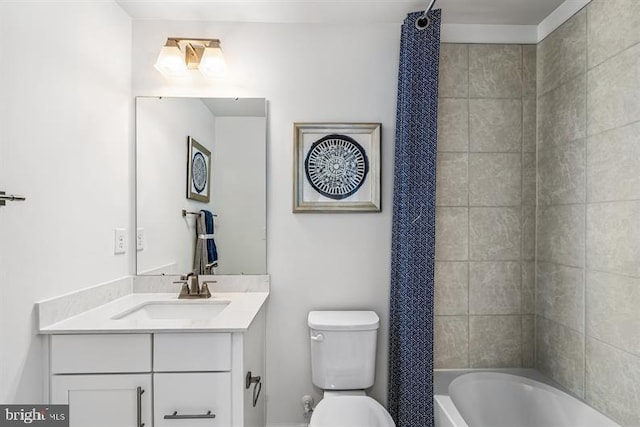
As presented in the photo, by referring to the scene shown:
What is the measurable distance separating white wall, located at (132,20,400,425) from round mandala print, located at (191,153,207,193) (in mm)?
352

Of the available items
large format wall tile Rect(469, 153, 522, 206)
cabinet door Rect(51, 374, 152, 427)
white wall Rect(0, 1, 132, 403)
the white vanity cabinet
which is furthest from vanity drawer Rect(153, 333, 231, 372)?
large format wall tile Rect(469, 153, 522, 206)

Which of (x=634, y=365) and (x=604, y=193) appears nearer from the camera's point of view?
(x=634, y=365)

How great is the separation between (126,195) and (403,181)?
4.83ft

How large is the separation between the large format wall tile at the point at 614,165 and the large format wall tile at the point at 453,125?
0.59m

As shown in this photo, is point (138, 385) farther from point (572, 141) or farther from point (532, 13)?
point (532, 13)

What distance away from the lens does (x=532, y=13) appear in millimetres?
1968

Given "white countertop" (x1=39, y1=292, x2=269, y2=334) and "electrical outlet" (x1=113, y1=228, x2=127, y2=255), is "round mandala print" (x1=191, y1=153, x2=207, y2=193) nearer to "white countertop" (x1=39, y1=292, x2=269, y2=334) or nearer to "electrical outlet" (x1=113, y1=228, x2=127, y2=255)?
"electrical outlet" (x1=113, y1=228, x2=127, y2=255)

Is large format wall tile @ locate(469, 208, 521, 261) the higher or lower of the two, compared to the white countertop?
higher

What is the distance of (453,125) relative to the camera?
2.09m

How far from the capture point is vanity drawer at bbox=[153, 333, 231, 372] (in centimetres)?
138

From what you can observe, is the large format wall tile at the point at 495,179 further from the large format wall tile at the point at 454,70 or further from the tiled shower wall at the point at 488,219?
the large format wall tile at the point at 454,70

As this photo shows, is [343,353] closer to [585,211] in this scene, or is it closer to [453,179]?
[453,179]

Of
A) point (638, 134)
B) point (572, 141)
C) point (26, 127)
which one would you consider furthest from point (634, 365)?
point (26, 127)

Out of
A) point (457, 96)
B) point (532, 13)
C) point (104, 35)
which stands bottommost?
point (457, 96)
